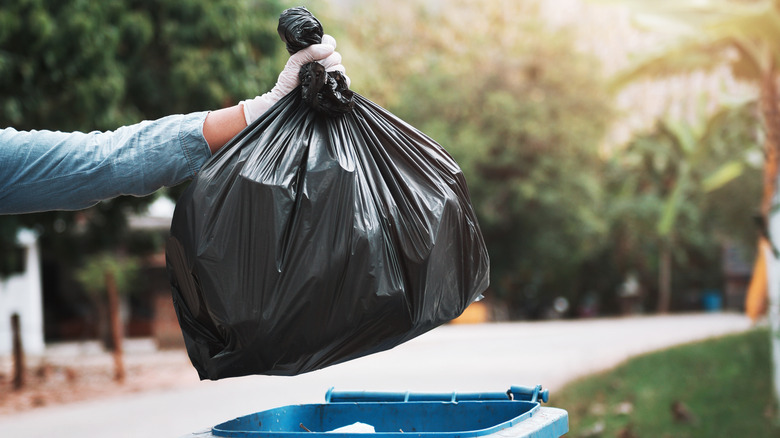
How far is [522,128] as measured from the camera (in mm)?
24188

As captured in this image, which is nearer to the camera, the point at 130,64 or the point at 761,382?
the point at 761,382

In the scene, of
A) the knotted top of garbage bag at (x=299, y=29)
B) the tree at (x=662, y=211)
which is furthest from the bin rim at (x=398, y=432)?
the tree at (x=662, y=211)

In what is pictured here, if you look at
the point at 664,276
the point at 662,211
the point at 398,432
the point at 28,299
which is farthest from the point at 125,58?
the point at 664,276

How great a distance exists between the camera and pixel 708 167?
2792 centimetres

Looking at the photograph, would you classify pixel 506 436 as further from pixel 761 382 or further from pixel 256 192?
pixel 761 382

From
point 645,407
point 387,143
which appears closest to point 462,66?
point 645,407

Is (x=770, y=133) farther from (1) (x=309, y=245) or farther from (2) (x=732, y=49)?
(1) (x=309, y=245)

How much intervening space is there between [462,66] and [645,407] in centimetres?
1837

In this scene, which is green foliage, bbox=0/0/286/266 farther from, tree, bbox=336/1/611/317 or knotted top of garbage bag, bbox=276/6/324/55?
tree, bbox=336/1/611/317

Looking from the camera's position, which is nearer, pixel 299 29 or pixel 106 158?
pixel 106 158

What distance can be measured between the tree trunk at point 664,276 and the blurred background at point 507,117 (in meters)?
0.08

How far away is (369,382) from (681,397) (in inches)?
152

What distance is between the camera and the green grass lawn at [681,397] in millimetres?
7281

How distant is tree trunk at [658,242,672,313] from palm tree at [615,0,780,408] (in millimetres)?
21217
